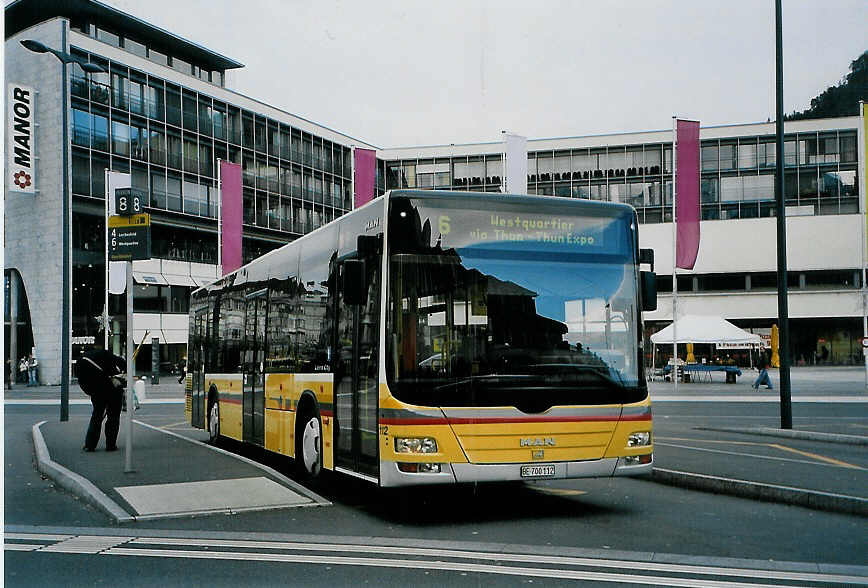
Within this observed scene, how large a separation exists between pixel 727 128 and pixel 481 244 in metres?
68.7

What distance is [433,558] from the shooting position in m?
7.56

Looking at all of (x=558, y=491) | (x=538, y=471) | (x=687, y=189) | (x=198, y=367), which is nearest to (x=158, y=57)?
(x=687, y=189)

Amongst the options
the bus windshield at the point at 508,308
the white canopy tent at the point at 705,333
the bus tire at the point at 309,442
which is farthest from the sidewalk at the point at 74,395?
the bus windshield at the point at 508,308

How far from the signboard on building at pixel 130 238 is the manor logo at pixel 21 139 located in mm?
35059

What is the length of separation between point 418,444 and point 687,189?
31.2 metres

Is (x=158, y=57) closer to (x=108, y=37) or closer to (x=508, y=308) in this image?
(x=108, y=37)

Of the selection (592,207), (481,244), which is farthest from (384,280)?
(592,207)

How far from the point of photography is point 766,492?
10.5 metres

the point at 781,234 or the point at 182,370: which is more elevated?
the point at 781,234

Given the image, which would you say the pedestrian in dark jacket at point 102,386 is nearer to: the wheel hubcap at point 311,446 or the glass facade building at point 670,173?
the wheel hubcap at point 311,446

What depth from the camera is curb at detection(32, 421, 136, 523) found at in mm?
9469

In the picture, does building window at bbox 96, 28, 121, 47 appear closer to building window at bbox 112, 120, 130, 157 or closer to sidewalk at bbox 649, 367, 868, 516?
building window at bbox 112, 120, 130, 157

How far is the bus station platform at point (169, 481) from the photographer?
9.84 m

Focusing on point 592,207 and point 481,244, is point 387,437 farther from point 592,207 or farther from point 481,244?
point 592,207
